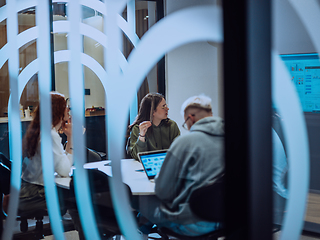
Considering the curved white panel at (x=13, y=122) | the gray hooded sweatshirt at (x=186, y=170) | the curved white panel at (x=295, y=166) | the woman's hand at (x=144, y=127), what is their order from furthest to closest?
the woman's hand at (x=144, y=127)
the curved white panel at (x=13, y=122)
the gray hooded sweatshirt at (x=186, y=170)
the curved white panel at (x=295, y=166)

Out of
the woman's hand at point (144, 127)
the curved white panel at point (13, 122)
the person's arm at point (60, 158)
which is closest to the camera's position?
the person's arm at point (60, 158)

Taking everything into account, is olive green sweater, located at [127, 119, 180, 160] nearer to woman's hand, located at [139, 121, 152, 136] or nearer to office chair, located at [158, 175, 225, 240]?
woman's hand, located at [139, 121, 152, 136]

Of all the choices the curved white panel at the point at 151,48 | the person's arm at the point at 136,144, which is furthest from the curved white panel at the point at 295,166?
the person's arm at the point at 136,144

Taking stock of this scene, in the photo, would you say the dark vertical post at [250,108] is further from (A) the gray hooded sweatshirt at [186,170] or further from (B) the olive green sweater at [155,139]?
(B) the olive green sweater at [155,139]

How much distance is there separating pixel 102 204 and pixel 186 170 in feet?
1.76

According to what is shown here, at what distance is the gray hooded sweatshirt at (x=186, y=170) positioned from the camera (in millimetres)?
1321

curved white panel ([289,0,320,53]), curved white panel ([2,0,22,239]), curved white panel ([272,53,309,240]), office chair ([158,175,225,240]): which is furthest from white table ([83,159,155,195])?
curved white panel ([289,0,320,53])

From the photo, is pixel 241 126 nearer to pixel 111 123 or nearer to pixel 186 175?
pixel 186 175

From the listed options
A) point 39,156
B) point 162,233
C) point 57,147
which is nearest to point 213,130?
point 162,233

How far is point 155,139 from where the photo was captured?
6.88 feet

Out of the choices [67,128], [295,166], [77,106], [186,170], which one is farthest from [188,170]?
[67,128]

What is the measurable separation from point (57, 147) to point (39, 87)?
1.16ft

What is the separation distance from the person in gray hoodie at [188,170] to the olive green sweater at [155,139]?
0.12 meters

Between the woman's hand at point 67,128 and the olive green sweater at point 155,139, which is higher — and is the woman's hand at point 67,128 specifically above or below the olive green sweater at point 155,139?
above
